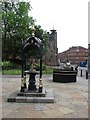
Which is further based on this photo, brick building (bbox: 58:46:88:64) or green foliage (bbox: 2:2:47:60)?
brick building (bbox: 58:46:88:64)

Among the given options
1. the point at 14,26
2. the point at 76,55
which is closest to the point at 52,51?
the point at 14,26

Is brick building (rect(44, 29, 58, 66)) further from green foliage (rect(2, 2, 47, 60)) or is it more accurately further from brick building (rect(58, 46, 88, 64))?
brick building (rect(58, 46, 88, 64))

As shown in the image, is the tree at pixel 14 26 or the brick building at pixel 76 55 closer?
the tree at pixel 14 26

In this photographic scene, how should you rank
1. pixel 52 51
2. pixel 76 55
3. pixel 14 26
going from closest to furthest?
pixel 14 26 → pixel 52 51 → pixel 76 55

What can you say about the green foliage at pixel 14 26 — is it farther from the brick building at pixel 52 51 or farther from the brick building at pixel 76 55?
the brick building at pixel 76 55

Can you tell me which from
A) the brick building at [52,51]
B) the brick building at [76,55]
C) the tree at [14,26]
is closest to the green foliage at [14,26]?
the tree at [14,26]

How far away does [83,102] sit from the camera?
965 centimetres

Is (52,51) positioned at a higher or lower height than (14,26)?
lower

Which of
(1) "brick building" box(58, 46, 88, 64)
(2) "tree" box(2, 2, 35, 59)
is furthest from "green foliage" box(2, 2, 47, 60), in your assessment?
(1) "brick building" box(58, 46, 88, 64)

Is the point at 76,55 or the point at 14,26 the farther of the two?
the point at 76,55

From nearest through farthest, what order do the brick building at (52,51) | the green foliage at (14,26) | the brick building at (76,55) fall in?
1. the green foliage at (14,26)
2. the brick building at (52,51)
3. the brick building at (76,55)

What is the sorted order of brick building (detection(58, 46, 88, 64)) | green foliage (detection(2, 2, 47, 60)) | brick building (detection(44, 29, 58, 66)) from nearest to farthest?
green foliage (detection(2, 2, 47, 60))
brick building (detection(44, 29, 58, 66))
brick building (detection(58, 46, 88, 64))

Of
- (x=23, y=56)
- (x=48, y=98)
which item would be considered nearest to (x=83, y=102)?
(x=48, y=98)

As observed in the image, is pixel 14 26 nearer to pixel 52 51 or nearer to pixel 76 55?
pixel 52 51
